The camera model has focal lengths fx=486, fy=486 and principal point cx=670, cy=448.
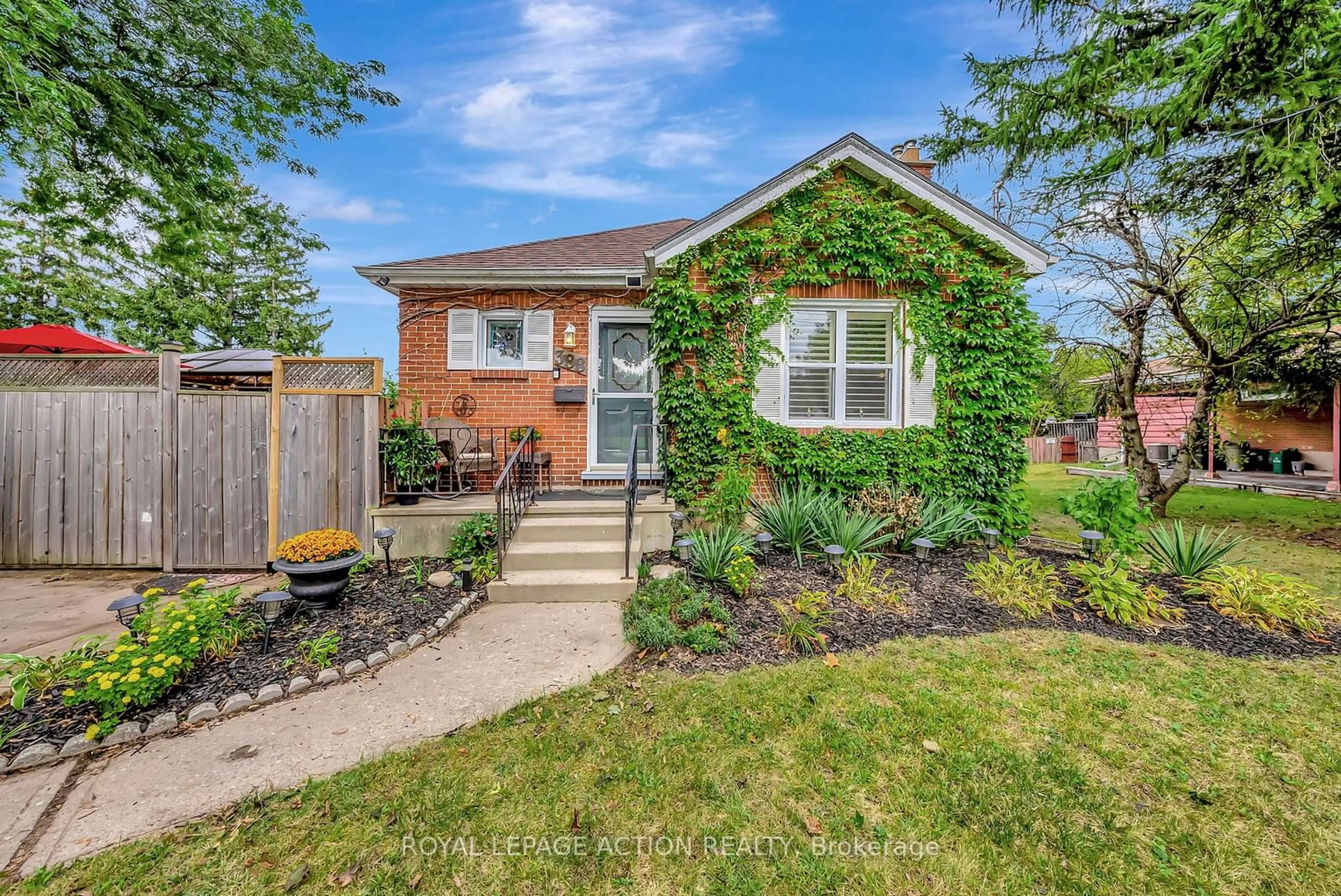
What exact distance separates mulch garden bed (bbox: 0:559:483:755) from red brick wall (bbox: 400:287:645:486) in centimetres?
285

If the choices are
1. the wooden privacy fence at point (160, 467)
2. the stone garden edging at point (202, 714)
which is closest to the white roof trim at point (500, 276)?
the wooden privacy fence at point (160, 467)

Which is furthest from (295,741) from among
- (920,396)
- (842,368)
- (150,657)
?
(920,396)

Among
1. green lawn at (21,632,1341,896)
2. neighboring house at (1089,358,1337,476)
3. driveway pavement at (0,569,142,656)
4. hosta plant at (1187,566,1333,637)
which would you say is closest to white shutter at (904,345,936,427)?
hosta plant at (1187,566,1333,637)

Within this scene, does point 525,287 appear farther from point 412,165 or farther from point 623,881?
point 412,165

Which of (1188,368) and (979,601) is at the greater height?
(1188,368)

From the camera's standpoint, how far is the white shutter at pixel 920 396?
6625 mm

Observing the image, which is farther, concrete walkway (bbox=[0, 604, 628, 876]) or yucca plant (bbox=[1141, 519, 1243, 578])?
yucca plant (bbox=[1141, 519, 1243, 578])

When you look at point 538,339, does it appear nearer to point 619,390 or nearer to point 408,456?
point 619,390

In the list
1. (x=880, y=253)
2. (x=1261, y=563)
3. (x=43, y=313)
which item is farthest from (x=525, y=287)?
(x=43, y=313)

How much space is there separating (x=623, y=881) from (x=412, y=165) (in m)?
17.9

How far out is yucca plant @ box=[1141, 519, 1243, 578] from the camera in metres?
4.87

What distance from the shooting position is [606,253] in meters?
8.51

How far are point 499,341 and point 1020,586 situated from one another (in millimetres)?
7523

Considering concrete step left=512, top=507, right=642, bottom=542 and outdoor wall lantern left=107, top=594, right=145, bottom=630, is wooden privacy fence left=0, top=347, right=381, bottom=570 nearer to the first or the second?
outdoor wall lantern left=107, top=594, right=145, bottom=630
